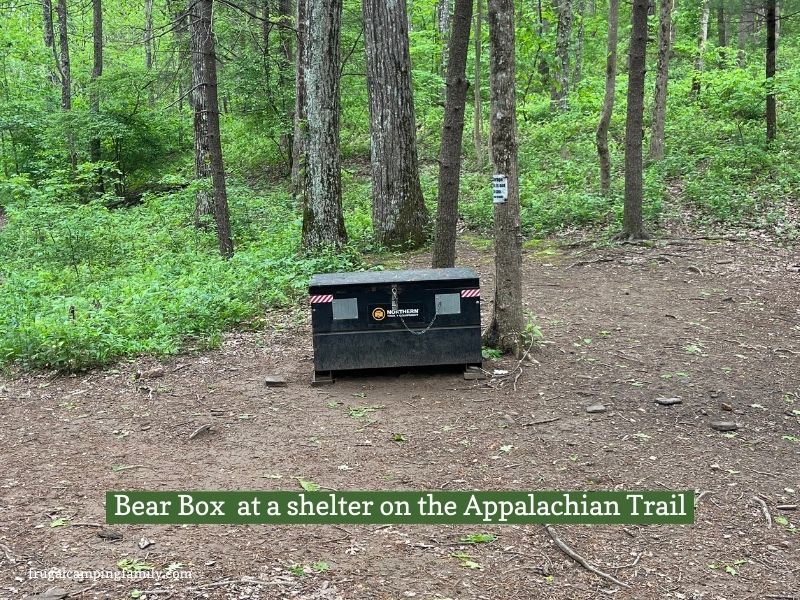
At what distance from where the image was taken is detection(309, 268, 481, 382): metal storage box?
6.63 meters

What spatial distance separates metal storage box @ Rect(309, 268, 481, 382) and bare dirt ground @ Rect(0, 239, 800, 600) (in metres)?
0.27

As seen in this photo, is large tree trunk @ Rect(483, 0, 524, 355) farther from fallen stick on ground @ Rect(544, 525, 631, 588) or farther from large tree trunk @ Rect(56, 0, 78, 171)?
large tree trunk @ Rect(56, 0, 78, 171)

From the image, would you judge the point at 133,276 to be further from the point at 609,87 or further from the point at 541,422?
the point at 609,87

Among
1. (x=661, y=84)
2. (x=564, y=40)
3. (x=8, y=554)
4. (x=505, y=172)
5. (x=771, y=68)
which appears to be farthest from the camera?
(x=564, y=40)

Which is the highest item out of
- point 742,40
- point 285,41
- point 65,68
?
point 742,40

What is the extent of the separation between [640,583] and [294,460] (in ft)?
8.22

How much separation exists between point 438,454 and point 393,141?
861 centimetres

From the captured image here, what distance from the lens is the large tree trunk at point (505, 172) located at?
22.4ft

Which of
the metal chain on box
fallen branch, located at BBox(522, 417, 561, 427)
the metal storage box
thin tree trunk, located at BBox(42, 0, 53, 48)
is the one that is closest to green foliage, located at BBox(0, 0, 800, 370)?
the metal storage box

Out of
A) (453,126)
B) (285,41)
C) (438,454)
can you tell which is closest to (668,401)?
(438,454)

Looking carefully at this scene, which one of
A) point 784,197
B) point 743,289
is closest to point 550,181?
point 784,197

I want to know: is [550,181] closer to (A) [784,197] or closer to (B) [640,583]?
(A) [784,197]

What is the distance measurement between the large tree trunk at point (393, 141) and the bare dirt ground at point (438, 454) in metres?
4.14

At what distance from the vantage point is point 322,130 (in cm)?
1166
